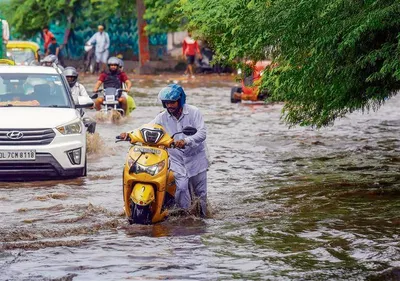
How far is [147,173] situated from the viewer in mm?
12406

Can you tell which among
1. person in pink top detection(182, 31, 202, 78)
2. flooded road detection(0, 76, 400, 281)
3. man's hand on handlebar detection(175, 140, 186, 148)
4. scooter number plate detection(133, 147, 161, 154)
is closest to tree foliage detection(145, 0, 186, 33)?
person in pink top detection(182, 31, 202, 78)

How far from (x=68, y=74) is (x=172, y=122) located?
28.8ft

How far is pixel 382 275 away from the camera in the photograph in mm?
10094

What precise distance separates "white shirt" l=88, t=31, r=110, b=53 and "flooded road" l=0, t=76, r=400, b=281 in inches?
1009

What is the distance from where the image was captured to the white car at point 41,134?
54.0 feet

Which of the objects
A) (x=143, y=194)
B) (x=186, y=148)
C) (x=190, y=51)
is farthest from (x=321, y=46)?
(x=190, y=51)

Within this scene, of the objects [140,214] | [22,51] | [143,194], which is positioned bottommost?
[140,214]

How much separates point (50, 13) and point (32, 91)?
34684mm

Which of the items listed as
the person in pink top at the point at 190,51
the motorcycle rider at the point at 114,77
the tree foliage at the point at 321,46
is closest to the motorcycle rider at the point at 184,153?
the tree foliage at the point at 321,46

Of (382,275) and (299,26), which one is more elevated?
(299,26)

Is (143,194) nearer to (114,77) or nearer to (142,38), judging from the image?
(114,77)

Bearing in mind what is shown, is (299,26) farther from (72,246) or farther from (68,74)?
(68,74)

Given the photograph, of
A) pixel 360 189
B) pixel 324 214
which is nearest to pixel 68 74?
pixel 360 189

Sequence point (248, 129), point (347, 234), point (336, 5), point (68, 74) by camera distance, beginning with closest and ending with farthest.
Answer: point (347, 234) < point (336, 5) < point (68, 74) < point (248, 129)
